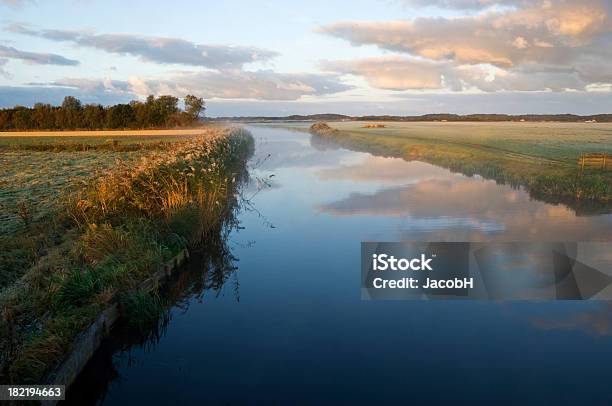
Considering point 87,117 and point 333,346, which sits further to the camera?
point 87,117

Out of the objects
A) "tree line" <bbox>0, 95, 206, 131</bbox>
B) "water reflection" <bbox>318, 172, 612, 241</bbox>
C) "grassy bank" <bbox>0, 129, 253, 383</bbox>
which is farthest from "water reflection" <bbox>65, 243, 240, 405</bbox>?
"tree line" <bbox>0, 95, 206, 131</bbox>

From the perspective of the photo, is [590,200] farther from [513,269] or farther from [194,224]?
[194,224]

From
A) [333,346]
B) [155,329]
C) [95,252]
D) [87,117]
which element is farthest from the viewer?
[87,117]

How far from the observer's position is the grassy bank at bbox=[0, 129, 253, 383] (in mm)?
6145

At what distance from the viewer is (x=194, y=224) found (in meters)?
12.1

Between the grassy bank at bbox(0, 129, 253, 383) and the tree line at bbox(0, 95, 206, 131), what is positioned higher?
the tree line at bbox(0, 95, 206, 131)

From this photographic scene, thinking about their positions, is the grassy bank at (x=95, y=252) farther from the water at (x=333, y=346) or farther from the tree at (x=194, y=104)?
the tree at (x=194, y=104)

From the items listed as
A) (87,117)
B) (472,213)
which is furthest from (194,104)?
(472,213)

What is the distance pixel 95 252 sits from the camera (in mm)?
9242

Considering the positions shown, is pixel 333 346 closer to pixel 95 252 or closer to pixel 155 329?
pixel 155 329

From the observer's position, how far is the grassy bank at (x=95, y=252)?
242 inches

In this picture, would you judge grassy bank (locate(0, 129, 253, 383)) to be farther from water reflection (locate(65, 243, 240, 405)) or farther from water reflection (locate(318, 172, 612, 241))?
→ water reflection (locate(318, 172, 612, 241))

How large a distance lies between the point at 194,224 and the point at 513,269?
7.31 metres

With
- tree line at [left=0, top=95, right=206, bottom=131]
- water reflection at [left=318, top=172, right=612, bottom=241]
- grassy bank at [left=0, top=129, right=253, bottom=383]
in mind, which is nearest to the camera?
grassy bank at [left=0, top=129, right=253, bottom=383]
